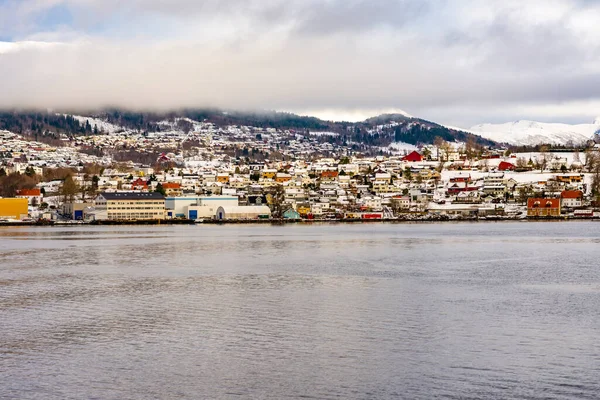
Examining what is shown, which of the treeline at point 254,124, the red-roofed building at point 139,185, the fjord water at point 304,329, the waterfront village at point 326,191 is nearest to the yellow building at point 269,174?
the waterfront village at point 326,191

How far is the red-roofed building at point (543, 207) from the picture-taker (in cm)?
4603

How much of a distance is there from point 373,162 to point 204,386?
73.2m

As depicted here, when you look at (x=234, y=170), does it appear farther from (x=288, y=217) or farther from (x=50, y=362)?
(x=50, y=362)

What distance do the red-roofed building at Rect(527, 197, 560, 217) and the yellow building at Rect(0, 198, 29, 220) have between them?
30.3 meters

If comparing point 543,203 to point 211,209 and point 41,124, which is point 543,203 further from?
point 41,124

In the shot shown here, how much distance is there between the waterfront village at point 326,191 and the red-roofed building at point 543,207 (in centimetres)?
6

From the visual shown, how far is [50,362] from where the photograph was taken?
8422mm

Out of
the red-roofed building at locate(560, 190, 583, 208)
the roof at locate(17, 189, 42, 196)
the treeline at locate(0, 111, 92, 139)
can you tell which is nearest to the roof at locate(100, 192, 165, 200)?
the roof at locate(17, 189, 42, 196)

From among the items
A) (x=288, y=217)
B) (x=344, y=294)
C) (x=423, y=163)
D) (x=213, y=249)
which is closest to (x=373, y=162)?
(x=423, y=163)

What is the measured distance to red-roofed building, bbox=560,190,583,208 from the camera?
158ft

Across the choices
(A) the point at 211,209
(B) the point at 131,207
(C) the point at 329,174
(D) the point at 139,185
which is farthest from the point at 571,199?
(D) the point at 139,185

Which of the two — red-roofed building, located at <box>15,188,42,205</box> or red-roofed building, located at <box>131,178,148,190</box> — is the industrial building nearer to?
red-roofed building, located at <box>131,178,148,190</box>

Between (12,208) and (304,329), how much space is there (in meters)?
42.4

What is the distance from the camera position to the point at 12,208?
4844 cm
